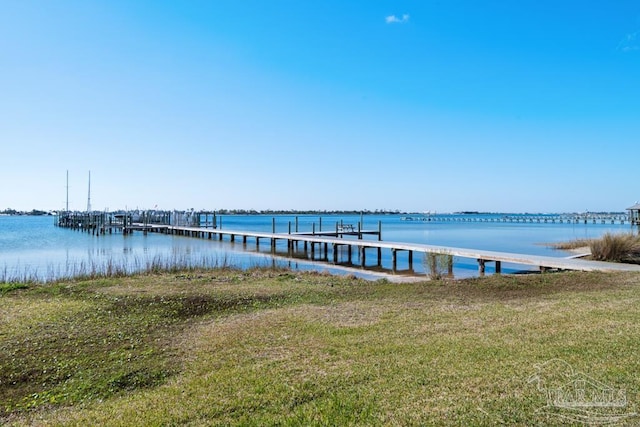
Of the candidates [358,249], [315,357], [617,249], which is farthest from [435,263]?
[358,249]

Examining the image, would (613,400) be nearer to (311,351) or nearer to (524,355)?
(524,355)

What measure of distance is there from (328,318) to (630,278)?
27.1 ft

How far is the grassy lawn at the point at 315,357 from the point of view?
396 centimetres

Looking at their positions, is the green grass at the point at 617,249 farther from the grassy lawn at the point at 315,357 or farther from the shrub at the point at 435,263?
the grassy lawn at the point at 315,357

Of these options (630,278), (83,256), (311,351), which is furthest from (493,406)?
(83,256)

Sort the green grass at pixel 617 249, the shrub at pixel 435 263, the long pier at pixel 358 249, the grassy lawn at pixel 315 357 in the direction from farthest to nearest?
the green grass at pixel 617 249 → the long pier at pixel 358 249 → the shrub at pixel 435 263 → the grassy lawn at pixel 315 357

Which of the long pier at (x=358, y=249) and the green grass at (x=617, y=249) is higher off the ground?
the green grass at (x=617, y=249)

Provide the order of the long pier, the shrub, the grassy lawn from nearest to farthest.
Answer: the grassy lawn
the shrub
the long pier

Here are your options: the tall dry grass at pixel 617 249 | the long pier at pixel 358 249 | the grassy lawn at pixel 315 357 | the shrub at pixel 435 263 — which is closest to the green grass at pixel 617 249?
the tall dry grass at pixel 617 249

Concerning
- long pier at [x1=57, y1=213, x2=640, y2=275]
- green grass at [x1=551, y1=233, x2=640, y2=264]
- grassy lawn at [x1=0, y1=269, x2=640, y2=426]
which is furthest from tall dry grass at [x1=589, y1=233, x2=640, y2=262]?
grassy lawn at [x1=0, y1=269, x2=640, y2=426]

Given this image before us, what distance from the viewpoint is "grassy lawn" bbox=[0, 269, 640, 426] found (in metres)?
3.96

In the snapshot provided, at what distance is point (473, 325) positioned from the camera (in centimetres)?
673

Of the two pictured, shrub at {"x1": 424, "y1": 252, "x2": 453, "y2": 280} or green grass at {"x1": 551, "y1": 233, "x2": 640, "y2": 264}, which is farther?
green grass at {"x1": 551, "y1": 233, "x2": 640, "y2": 264}

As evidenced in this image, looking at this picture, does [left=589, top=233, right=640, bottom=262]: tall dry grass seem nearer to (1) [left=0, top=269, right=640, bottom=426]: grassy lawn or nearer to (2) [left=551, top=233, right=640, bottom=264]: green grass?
(2) [left=551, top=233, right=640, bottom=264]: green grass
